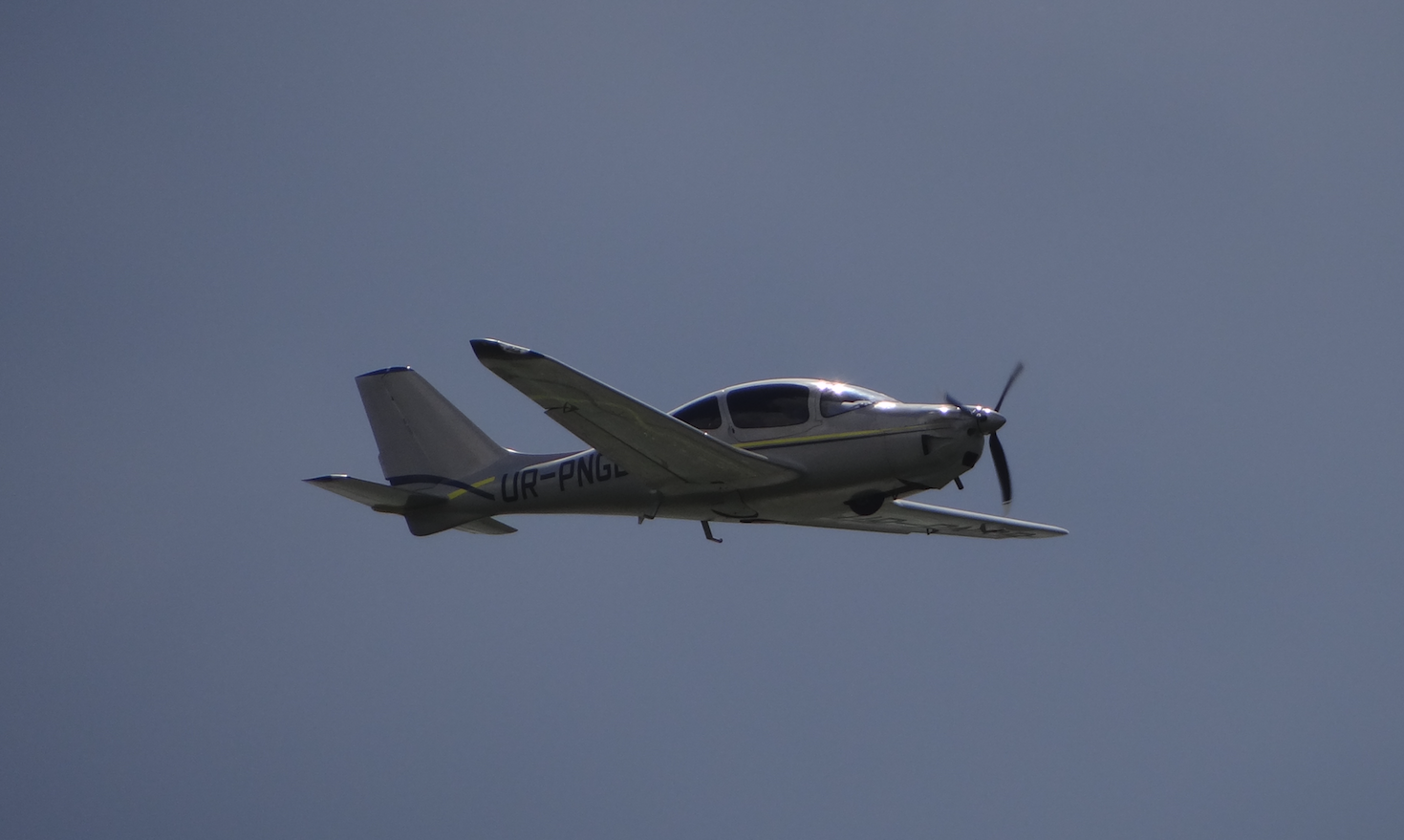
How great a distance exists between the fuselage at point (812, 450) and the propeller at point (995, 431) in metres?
0.09

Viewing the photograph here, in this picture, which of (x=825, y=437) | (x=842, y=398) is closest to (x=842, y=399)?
(x=842, y=398)

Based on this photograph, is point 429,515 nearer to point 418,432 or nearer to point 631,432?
point 418,432

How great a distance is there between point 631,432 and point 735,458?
154 cm

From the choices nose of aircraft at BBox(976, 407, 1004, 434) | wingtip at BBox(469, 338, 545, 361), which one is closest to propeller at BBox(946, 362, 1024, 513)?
nose of aircraft at BBox(976, 407, 1004, 434)

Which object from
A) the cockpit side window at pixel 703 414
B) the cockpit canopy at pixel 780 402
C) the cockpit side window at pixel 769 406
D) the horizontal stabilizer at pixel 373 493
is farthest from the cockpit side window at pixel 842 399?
the horizontal stabilizer at pixel 373 493

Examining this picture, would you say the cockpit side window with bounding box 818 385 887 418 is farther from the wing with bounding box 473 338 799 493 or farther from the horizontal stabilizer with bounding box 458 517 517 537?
the horizontal stabilizer with bounding box 458 517 517 537

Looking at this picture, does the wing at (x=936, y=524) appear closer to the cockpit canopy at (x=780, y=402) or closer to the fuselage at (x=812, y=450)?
the fuselage at (x=812, y=450)

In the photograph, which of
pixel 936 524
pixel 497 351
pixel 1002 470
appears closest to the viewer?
pixel 497 351

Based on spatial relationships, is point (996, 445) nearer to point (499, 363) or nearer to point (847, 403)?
point (847, 403)

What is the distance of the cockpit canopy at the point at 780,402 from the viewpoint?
18578mm

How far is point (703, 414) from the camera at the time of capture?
19219 mm

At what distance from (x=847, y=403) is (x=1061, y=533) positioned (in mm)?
7317

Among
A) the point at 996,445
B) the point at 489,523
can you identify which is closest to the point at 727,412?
the point at 996,445

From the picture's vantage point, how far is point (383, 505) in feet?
73.6
